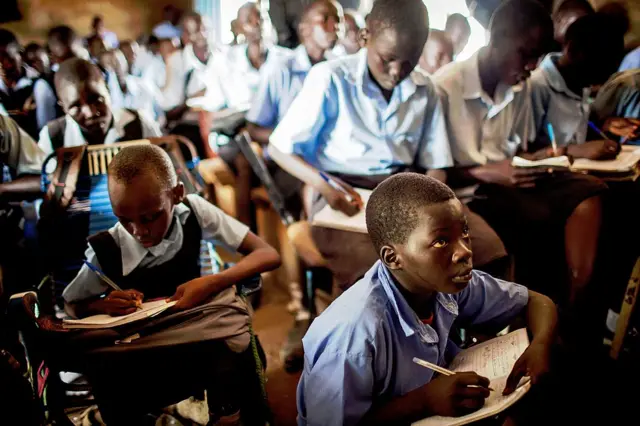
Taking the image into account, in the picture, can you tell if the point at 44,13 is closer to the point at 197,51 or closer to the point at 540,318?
the point at 197,51

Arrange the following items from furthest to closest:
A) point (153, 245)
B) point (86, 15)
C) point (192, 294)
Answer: point (86, 15), point (153, 245), point (192, 294)

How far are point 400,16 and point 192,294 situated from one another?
124cm

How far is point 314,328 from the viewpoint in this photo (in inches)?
48.9

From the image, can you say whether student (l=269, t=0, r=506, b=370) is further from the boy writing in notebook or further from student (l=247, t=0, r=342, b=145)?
student (l=247, t=0, r=342, b=145)

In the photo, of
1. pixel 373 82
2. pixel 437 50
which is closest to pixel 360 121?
pixel 373 82

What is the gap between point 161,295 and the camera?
168cm

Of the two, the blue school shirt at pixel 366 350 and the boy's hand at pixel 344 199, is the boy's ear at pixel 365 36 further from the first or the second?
the blue school shirt at pixel 366 350

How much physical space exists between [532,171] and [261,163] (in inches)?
52.4

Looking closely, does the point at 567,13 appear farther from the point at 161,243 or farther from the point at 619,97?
the point at 161,243

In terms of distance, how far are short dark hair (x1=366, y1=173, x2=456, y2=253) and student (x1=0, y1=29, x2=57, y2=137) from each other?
2649 millimetres

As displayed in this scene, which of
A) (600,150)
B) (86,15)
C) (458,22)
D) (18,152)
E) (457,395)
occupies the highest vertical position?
(458,22)

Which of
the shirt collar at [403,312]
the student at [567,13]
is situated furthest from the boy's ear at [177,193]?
the student at [567,13]

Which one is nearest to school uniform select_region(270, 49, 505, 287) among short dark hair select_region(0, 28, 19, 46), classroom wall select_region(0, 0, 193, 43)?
short dark hair select_region(0, 28, 19, 46)

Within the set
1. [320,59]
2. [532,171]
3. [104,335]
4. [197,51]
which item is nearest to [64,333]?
[104,335]
